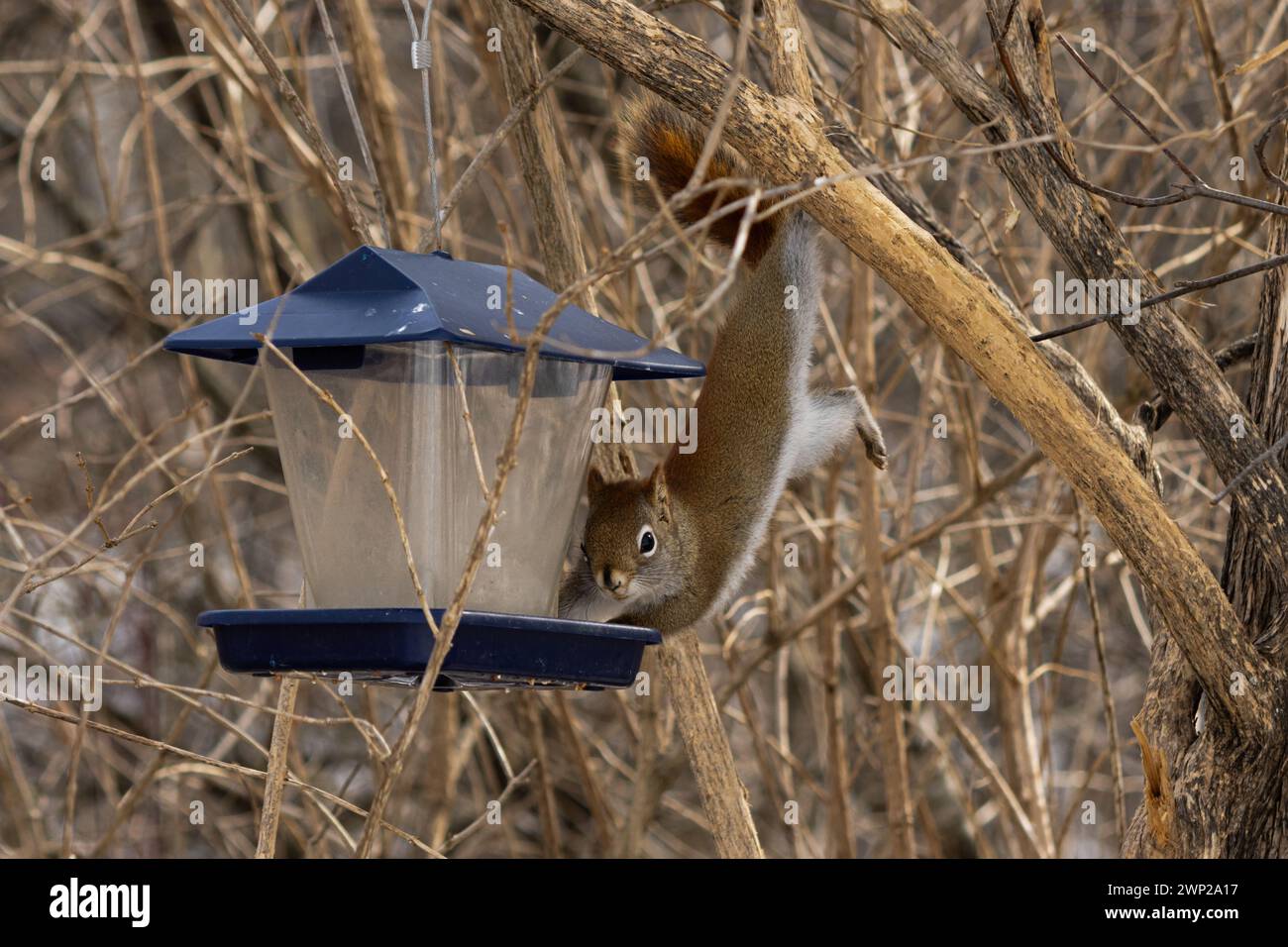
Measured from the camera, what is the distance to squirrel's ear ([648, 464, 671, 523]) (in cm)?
302

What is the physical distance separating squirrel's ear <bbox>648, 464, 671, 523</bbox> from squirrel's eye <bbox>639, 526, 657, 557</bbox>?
5 centimetres

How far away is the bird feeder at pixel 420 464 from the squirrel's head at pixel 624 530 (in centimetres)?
45

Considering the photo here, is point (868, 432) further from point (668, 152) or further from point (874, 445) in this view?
point (668, 152)

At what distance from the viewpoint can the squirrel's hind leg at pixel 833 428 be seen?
3441 mm

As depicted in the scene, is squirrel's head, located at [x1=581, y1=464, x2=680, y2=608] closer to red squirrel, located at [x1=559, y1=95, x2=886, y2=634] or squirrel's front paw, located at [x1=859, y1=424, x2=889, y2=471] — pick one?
red squirrel, located at [x1=559, y1=95, x2=886, y2=634]

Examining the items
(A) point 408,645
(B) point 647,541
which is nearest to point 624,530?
(B) point 647,541

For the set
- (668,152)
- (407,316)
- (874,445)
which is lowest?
(407,316)

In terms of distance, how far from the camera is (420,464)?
2307 mm

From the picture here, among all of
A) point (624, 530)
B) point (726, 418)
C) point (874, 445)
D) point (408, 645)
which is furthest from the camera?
point (874, 445)

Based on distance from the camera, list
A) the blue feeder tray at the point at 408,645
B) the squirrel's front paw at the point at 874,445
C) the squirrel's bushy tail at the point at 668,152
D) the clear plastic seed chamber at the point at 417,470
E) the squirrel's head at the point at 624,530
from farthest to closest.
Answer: the squirrel's front paw at the point at 874,445 → the squirrel's bushy tail at the point at 668,152 → the squirrel's head at the point at 624,530 → the clear plastic seed chamber at the point at 417,470 → the blue feeder tray at the point at 408,645

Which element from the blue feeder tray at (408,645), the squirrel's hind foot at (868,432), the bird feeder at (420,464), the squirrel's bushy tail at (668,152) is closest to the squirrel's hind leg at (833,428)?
the squirrel's hind foot at (868,432)

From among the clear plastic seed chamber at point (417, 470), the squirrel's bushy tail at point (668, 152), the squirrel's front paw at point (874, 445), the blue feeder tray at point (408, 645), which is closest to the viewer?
the blue feeder tray at point (408, 645)

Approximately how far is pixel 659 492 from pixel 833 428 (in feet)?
1.94

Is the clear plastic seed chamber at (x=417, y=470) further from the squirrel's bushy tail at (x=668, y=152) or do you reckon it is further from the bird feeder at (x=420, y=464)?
the squirrel's bushy tail at (x=668, y=152)
